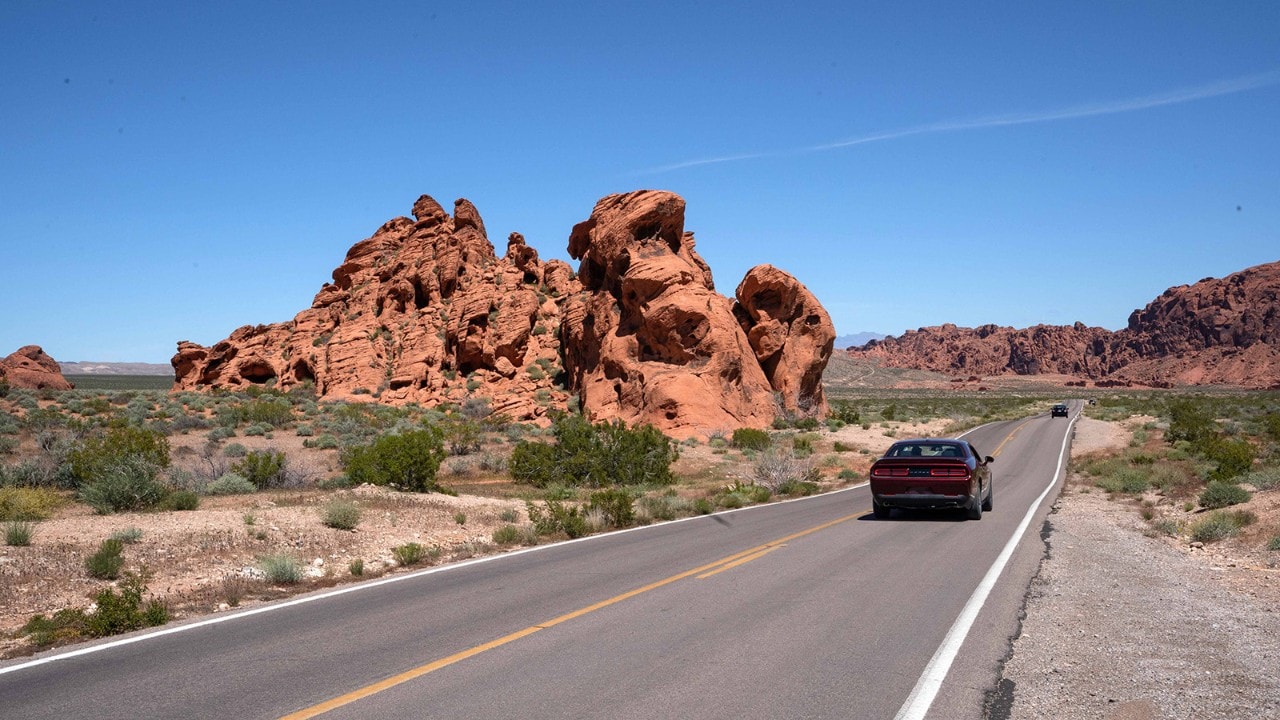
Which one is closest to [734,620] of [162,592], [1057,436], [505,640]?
[505,640]

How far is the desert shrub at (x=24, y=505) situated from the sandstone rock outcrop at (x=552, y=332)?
26481 millimetres

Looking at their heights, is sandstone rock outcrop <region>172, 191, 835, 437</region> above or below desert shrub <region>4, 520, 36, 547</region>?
above

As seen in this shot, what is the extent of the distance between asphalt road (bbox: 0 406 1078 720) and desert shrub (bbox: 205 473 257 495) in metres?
9.03

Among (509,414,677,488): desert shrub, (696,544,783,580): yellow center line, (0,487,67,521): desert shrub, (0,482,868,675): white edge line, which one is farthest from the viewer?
(509,414,677,488): desert shrub

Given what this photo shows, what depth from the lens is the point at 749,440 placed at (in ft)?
117

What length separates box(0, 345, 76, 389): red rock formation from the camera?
51281 mm

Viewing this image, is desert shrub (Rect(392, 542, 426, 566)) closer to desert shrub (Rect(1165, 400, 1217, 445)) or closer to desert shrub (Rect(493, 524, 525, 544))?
desert shrub (Rect(493, 524, 525, 544))

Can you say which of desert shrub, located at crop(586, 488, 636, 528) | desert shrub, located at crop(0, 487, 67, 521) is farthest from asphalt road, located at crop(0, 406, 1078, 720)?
desert shrub, located at crop(0, 487, 67, 521)

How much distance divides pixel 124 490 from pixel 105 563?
516 cm

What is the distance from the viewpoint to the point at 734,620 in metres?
7.98

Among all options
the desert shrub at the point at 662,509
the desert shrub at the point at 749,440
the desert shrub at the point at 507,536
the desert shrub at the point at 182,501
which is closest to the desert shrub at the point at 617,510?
the desert shrub at the point at 662,509

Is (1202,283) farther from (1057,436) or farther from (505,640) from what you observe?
(505,640)

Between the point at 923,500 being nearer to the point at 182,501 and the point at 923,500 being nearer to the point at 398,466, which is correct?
the point at 398,466

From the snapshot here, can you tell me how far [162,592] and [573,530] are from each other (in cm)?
653
